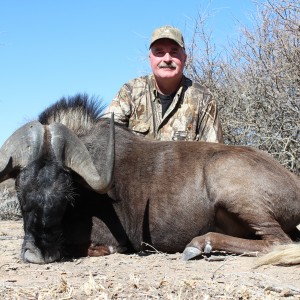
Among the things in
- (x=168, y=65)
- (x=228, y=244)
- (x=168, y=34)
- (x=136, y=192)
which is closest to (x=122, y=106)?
(x=168, y=65)

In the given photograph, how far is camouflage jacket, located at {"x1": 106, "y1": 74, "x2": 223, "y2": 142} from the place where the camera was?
23.2 feet

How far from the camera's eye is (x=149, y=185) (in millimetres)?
5410

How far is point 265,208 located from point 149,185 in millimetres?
1086

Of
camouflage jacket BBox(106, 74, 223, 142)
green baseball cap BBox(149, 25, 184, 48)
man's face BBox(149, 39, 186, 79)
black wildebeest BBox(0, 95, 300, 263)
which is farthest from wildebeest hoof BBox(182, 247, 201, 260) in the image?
green baseball cap BBox(149, 25, 184, 48)

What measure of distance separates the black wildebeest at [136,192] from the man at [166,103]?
1.36 meters

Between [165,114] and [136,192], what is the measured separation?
6.22 feet

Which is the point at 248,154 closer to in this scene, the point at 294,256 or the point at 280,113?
the point at 294,256

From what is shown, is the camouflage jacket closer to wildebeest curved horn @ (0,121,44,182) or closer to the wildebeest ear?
wildebeest curved horn @ (0,121,44,182)

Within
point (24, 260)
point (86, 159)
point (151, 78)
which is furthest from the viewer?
point (151, 78)

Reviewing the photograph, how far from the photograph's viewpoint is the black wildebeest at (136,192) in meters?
4.84

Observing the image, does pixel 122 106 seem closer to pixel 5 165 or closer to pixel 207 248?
pixel 5 165

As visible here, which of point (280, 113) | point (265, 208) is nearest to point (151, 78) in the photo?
point (265, 208)

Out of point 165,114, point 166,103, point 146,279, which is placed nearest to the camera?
point 146,279

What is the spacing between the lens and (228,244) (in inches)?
194
